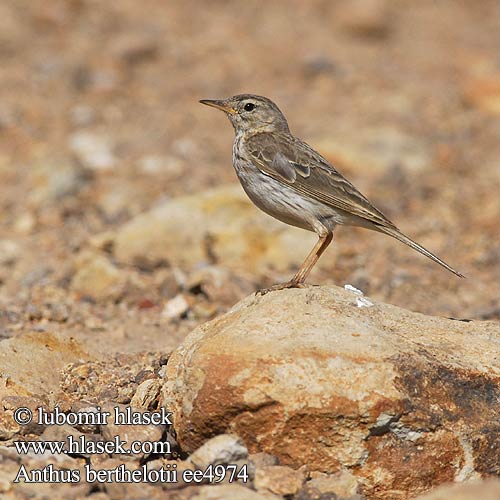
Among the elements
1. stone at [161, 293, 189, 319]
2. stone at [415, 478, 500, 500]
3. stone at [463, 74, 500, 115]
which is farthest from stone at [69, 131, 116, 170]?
stone at [415, 478, 500, 500]

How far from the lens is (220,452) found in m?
5.22

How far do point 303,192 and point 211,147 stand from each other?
7.17m

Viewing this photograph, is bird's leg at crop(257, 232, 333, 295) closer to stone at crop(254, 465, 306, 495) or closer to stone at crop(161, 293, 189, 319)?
stone at crop(254, 465, 306, 495)

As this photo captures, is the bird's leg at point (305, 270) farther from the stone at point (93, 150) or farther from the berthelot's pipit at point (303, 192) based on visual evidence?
the stone at point (93, 150)

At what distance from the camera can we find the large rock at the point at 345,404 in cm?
527

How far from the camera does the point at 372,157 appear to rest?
44.7 ft

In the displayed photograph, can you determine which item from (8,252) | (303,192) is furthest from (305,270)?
(8,252)

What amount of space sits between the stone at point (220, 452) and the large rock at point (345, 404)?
93 millimetres

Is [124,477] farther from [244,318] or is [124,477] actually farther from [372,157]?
[372,157]

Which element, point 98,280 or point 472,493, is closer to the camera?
point 472,493

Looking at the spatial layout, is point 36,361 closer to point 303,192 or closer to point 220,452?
point 220,452

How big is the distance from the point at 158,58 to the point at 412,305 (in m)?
9.44

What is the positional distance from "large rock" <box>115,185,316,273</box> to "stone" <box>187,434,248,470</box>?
Result: 5.17m

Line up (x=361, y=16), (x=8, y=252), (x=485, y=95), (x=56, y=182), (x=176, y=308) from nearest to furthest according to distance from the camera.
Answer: (x=176, y=308)
(x=8, y=252)
(x=56, y=182)
(x=485, y=95)
(x=361, y=16)
